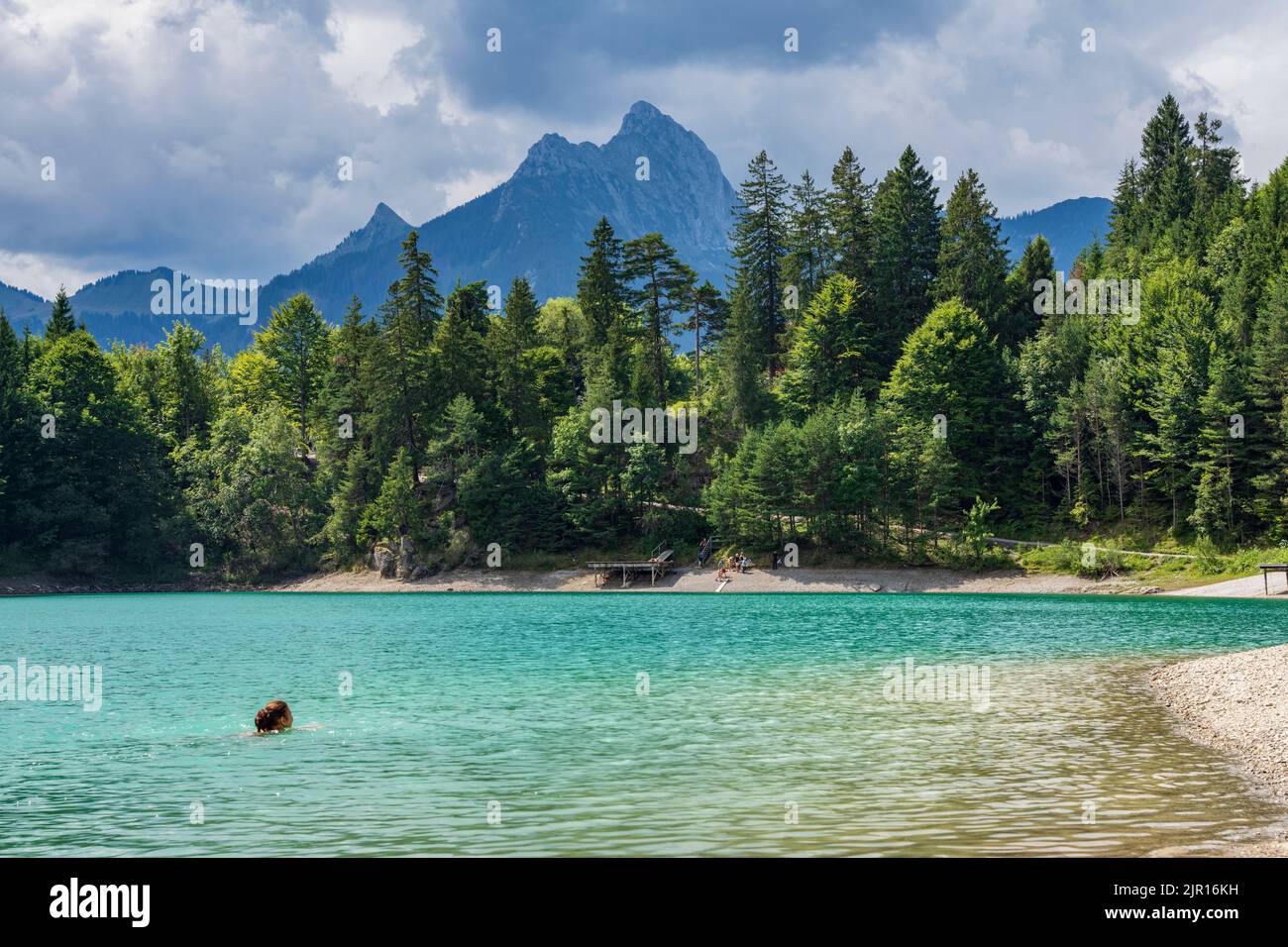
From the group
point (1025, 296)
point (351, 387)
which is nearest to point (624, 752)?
point (351, 387)

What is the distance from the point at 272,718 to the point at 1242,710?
22.8 metres

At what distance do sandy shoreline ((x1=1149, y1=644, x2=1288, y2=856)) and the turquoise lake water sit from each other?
607 mm

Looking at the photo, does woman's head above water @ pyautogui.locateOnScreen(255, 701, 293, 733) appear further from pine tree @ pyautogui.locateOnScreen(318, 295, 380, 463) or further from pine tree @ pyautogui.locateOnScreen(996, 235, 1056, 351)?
pine tree @ pyautogui.locateOnScreen(996, 235, 1056, 351)

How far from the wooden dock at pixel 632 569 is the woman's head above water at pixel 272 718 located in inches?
2739

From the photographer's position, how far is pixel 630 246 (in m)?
117

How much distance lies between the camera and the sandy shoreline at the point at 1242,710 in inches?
710

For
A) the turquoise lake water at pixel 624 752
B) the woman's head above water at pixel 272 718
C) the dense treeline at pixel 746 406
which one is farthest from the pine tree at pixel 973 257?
the woman's head above water at pixel 272 718

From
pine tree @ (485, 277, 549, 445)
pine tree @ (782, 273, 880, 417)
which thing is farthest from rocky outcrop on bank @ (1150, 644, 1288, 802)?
pine tree @ (485, 277, 549, 445)

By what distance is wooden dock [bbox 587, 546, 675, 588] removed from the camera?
312ft

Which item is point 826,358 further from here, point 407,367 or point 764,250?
point 407,367

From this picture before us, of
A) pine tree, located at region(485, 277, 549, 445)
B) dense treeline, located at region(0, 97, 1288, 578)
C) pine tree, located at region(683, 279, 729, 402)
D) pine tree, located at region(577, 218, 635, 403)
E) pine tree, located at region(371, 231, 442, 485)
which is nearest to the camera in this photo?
dense treeline, located at region(0, 97, 1288, 578)

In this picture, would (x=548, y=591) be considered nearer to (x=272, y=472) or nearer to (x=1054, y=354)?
(x=272, y=472)

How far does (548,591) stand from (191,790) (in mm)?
77541

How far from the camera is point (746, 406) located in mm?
106000
